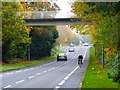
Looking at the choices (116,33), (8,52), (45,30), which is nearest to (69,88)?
(116,33)

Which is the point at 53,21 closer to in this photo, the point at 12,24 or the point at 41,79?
the point at 12,24

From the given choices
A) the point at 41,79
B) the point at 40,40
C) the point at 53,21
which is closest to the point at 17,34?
the point at 53,21

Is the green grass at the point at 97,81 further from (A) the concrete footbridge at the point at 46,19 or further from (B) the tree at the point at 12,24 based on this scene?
(B) the tree at the point at 12,24

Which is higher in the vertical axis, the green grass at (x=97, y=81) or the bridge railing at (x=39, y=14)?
the bridge railing at (x=39, y=14)

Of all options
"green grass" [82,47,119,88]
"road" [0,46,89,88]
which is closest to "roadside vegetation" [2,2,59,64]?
"road" [0,46,89,88]

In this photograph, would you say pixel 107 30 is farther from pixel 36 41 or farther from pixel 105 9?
pixel 36 41

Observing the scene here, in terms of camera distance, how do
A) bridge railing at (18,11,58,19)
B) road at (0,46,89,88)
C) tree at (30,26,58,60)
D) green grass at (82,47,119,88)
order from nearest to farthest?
1. green grass at (82,47,119,88)
2. road at (0,46,89,88)
3. bridge railing at (18,11,58,19)
4. tree at (30,26,58,60)

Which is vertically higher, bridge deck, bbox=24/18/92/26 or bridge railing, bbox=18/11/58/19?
bridge railing, bbox=18/11/58/19

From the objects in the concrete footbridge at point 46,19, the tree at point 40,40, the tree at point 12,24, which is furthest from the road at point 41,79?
the tree at point 40,40

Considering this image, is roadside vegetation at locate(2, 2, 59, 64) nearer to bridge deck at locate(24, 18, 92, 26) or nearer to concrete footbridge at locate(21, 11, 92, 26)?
concrete footbridge at locate(21, 11, 92, 26)

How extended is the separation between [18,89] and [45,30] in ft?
132

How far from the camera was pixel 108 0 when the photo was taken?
1920 cm

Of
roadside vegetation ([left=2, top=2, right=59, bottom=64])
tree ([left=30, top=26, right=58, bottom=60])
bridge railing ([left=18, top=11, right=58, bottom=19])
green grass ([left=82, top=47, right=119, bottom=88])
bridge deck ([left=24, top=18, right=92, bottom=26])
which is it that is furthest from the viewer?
tree ([left=30, top=26, right=58, bottom=60])

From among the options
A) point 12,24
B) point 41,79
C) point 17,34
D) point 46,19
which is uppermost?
point 46,19
